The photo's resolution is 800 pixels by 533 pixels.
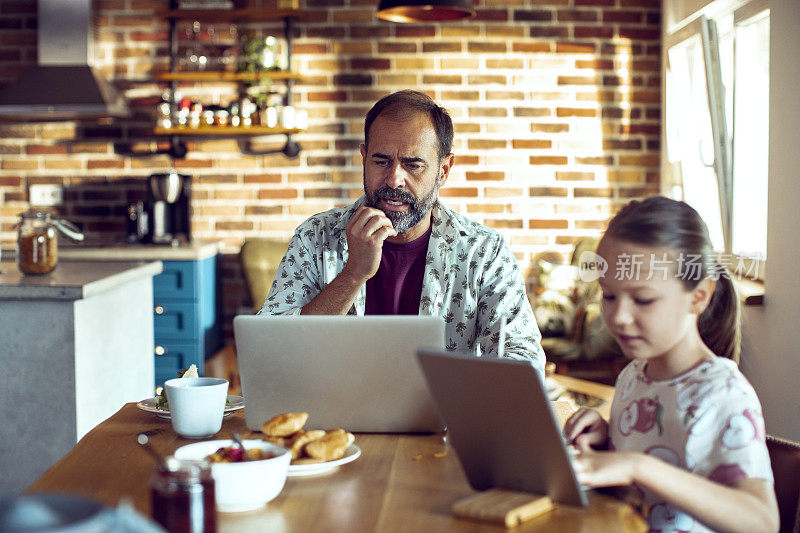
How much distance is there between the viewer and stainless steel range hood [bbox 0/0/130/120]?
14.0ft

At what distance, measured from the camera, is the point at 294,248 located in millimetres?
2127

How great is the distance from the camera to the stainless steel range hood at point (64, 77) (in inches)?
168

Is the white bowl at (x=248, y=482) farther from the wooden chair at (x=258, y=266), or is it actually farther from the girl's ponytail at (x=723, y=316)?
the wooden chair at (x=258, y=266)

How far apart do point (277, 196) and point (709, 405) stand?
366 cm

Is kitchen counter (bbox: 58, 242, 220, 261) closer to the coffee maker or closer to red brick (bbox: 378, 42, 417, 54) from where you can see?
the coffee maker

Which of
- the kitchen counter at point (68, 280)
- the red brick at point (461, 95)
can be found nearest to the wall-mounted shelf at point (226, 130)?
the red brick at point (461, 95)

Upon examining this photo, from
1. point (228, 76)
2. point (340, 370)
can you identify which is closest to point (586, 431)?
point (340, 370)

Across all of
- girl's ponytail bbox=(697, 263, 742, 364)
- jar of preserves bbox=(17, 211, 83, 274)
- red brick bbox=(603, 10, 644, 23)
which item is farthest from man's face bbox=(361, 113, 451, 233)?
red brick bbox=(603, 10, 644, 23)

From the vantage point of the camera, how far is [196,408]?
1350mm

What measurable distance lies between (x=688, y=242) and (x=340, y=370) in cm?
55

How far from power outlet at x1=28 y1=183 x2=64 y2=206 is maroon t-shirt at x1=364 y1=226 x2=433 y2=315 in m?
3.10

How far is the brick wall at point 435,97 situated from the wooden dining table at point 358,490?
3.27 m

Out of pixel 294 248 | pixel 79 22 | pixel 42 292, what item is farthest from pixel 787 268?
A: pixel 79 22

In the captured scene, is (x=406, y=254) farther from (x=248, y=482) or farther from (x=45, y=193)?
(x=45, y=193)
